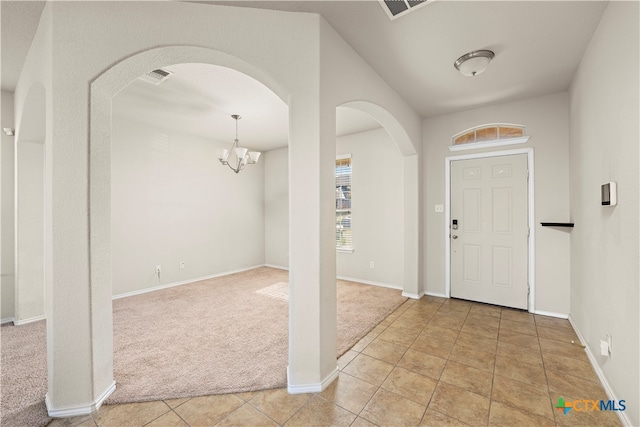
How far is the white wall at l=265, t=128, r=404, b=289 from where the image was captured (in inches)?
181

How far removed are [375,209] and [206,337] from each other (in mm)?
3315

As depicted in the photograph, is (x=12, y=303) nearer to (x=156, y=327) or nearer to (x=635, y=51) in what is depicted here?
(x=156, y=327)

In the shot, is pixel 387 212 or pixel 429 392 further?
pixel 387 212

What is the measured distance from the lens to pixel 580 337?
106 inches

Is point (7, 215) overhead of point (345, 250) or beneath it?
overhead

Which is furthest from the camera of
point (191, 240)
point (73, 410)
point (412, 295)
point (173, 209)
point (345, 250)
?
point (345, 250)

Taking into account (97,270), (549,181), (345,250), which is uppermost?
(549,181)

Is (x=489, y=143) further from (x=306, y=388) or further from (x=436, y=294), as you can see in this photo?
(x=306, y=388)

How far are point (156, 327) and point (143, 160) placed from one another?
2.80 m

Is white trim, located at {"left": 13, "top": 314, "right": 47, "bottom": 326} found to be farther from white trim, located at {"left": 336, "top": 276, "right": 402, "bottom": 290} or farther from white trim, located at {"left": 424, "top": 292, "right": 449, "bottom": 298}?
white trim, located at {"left": 424, "top": 292, "right": 449, "bottom": 298}

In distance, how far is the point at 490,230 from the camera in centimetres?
372

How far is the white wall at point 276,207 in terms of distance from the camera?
6.20 meters

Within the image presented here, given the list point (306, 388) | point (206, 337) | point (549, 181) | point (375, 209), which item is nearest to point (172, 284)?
point (206, 337)

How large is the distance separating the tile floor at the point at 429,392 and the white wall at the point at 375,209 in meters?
1.91
